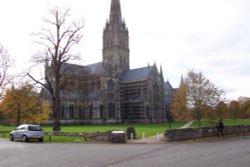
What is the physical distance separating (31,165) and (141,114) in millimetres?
77442

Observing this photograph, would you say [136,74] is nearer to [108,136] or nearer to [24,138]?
[24,138]

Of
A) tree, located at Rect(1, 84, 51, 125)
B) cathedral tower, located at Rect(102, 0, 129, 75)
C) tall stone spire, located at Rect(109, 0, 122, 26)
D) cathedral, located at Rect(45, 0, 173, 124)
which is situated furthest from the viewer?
tall stone spire, located at Rect(109, 0, 122, 26)

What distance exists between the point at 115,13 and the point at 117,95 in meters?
29.6

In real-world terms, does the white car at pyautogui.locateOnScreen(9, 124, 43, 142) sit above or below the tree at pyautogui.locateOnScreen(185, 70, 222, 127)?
below

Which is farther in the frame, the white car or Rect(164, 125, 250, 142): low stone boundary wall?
the white car

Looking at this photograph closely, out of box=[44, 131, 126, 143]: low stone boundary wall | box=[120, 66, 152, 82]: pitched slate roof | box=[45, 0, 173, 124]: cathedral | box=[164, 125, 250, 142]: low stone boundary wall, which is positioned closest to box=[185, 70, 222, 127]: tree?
box=[164, 125, 250, 142]: low stone boundary wall

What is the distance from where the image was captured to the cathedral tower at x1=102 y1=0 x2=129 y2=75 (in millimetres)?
100500

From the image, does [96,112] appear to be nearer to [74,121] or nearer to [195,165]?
[74,121]

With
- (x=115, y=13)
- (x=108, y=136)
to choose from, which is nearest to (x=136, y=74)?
(x=115, y=13)

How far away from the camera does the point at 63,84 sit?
33.8 metres

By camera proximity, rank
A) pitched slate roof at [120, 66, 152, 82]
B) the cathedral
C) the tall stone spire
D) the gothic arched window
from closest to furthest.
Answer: the cathedral, the gothic arched window, pitched slate roof at [120, 66, 152, 82], the tall stone spire

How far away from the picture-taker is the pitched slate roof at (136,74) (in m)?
92.1

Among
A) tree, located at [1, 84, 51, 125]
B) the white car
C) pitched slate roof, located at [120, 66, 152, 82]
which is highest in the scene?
pitched slate roof, located at [120, 66, 152, 82]

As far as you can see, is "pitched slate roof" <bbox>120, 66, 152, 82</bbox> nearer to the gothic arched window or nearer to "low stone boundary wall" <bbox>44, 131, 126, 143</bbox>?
the gothic arched window
